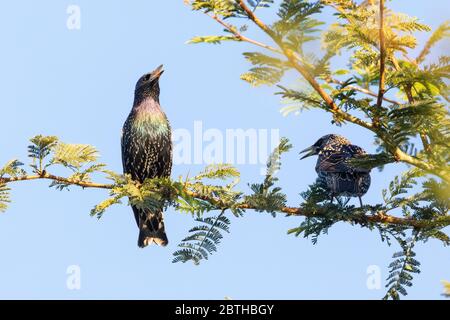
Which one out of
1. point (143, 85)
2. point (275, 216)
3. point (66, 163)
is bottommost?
point (275, 216)

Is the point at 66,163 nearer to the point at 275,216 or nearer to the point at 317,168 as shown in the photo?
the point at 275,216

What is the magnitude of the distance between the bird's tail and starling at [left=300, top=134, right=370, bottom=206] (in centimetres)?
200

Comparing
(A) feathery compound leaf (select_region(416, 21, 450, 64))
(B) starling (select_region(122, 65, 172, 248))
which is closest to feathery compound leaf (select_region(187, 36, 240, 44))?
(A) feathery compound leaf (select_region(416, 21, 450, 64))

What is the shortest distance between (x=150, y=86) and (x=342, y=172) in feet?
10.4

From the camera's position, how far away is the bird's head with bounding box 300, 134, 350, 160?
24.4ft

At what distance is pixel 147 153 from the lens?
799cm

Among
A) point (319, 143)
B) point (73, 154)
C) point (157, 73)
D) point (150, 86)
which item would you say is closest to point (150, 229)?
point (150, 86)

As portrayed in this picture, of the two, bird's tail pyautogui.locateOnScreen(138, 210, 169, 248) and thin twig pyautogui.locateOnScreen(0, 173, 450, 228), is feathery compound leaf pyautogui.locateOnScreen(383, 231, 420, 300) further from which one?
bird's tail pyautogui.locateOnScreen(138, 210, 169, 248)

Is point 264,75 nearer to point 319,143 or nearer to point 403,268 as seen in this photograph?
point 403,268
